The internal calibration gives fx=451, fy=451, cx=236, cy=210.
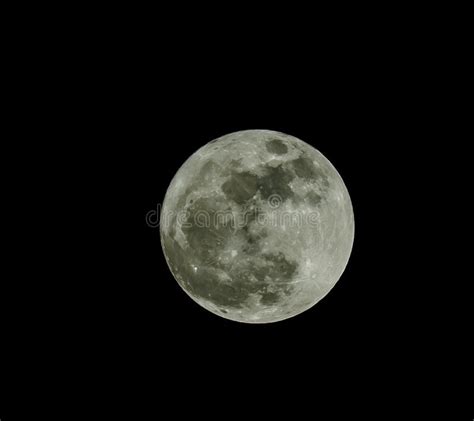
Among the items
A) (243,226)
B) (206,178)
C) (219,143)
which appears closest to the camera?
(243,226)

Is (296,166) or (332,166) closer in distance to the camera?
(296,166)

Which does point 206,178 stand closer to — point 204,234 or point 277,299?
point 204,234

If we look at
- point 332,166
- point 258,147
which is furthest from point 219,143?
point 332,166

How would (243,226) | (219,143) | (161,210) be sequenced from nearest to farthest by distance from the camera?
(243,226) → (219,143) → (161,210)

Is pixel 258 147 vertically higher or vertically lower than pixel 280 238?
higher

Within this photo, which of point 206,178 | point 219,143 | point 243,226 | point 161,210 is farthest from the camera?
point 161,210

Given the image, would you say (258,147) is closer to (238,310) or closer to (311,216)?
(311,216)

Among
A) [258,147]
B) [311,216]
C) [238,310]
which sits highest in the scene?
[258,147]

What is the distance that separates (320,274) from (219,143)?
204 centimetres

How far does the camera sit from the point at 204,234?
5090mm

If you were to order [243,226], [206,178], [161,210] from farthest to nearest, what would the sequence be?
[161,210], [206,178], [243,226]

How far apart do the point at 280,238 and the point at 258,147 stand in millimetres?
1159

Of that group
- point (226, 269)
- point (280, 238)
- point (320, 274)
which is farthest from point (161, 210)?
point (320, 274)

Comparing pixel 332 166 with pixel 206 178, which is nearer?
pixel 206 178
